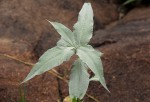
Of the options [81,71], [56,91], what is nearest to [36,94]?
[56,91]

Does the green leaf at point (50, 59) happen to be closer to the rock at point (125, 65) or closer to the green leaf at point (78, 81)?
the green leaf at point (78, 81)

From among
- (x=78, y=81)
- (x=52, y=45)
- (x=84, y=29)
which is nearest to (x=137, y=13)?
(x=52, y=45)

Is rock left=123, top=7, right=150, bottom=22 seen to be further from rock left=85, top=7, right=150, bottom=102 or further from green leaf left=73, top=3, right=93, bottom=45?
green leaf left=73, top=3, right=93, bottom=45

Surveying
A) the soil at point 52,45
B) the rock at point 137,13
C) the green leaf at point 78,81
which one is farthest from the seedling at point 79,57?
the rock at point 137,13

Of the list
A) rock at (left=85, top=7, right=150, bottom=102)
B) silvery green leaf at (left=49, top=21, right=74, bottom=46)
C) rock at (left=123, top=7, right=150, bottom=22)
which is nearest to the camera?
silvery green leaf at (left=49, top=21, right=74, bottom=46)

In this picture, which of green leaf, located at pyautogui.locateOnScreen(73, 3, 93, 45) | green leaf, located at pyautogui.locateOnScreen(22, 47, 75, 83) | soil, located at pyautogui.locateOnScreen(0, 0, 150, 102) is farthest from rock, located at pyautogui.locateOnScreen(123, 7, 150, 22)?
green leaf, located at pyautogui.locateOnScreen(22, 47, 75, 83)

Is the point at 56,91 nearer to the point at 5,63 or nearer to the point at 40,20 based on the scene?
the point at 5,63

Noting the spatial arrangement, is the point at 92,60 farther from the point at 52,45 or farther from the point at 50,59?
the point at 52,45
